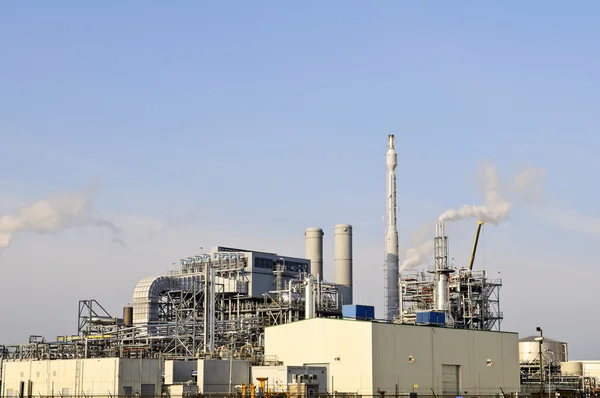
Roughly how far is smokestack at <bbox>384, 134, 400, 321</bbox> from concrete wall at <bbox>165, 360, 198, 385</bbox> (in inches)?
1271

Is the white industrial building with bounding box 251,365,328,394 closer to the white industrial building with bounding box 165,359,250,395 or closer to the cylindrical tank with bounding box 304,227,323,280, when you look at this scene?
the white industrial building with bounding box 165,359,250,395

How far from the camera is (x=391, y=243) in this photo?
316 feet

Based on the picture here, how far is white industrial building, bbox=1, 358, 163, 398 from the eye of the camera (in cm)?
6378

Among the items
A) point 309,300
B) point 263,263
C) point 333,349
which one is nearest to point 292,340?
point 333,349

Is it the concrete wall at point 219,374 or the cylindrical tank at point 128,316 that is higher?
the cylindrical tank at point 128,316

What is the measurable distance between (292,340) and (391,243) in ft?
95.3

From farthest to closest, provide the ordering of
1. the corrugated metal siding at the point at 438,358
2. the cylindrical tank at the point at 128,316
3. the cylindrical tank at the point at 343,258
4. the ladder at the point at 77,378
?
1. the cylindrical tank at the point at 343,258
2. the cylindrical tank at the point at 128,316
3. the ladder at the point at 77,378
4. the corrugated metal siding at the point at 438,358

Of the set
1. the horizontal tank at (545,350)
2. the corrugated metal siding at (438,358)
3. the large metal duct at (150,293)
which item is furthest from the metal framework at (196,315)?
the horizontal tank at (545,350)

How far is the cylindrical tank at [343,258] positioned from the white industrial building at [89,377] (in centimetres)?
3559

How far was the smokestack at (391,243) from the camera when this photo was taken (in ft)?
311

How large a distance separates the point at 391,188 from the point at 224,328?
84.6 ft

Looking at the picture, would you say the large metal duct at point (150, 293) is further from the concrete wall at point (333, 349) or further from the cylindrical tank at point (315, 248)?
the concrete wall at point (333, 349)

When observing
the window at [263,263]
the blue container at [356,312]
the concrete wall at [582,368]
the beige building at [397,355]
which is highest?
the window at [263,263]

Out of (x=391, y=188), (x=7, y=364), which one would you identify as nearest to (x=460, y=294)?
(x=391, y=188)
